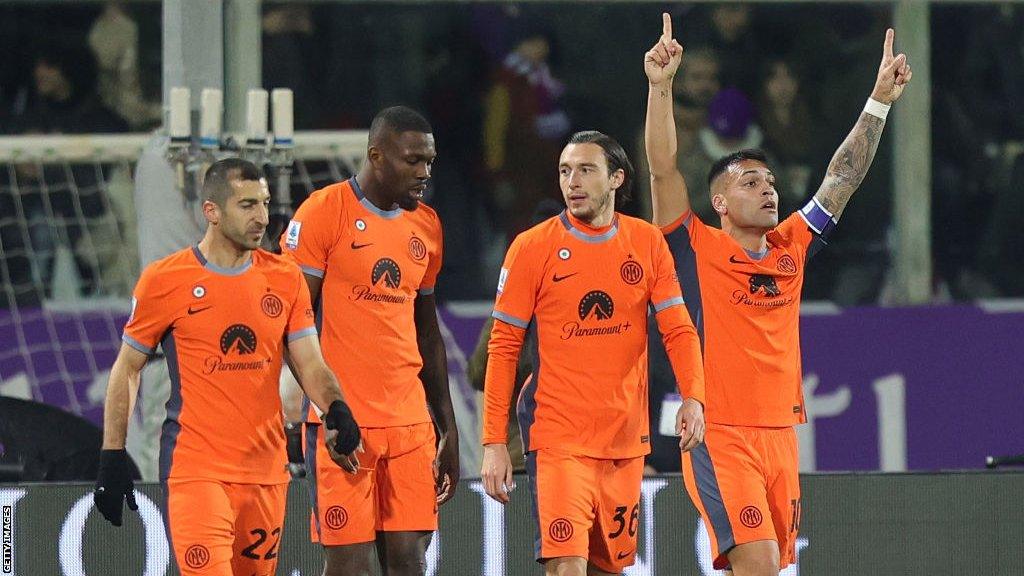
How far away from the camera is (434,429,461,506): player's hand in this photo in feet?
20.6

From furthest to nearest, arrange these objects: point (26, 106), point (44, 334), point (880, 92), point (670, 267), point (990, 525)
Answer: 1. point (26, 106)
2. point (44, 334)
3. point (990, 525)
4. point (880, 92)
5. point (670, 267)

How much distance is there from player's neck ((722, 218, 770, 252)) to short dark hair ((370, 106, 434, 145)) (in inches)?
47.4

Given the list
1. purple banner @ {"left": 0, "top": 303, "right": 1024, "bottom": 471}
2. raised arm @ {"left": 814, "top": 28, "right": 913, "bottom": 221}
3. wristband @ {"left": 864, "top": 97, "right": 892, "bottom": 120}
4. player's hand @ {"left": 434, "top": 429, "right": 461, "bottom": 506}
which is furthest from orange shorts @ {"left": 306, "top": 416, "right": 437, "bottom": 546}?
purple banner @ {"left": 0, "top": 303, "right": 1024, "bottom": 471}

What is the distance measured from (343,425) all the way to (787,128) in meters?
5.95

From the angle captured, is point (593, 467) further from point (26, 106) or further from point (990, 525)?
point (26, 106)

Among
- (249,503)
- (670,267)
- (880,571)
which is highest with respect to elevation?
(670,267)

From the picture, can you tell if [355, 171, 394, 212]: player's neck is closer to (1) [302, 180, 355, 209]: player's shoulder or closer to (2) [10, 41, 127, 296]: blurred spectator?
(1) [302, 180, 355, 209]: player's shoulder

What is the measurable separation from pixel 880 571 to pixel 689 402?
183 centimetres

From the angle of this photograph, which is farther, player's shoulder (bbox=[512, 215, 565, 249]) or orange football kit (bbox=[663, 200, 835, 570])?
orange football kit (bbox=[663, 200, 835, 570])

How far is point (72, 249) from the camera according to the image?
33.2 feet

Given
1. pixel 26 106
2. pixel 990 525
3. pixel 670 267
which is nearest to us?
pixel 670 267

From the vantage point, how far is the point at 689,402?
231 inches

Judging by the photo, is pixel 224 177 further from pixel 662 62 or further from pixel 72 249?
pixel 72 249

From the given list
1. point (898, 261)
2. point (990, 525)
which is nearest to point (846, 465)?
point (898, 261)
